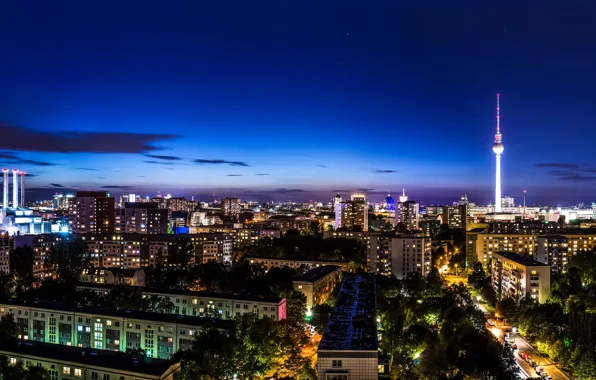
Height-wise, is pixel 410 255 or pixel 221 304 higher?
pixel 410 255

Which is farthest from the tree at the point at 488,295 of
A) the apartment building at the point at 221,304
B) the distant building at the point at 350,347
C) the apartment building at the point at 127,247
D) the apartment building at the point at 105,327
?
the apartment building at the point at 127,247

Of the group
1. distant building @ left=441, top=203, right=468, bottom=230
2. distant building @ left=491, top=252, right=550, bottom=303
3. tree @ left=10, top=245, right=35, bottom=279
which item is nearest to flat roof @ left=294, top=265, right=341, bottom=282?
distant building @ left=491, top=252, right=550, bottom=303

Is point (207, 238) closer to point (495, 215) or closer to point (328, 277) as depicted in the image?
point (328, 277)

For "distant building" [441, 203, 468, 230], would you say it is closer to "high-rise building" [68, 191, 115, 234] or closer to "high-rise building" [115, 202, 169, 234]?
"high-rise building" [115, 202, 169, 234]

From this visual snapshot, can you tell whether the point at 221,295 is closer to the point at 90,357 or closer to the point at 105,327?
the point at 105,327

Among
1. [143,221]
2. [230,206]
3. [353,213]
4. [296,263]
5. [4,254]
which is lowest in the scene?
[296,263]

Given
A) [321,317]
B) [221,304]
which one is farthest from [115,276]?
[321,317]

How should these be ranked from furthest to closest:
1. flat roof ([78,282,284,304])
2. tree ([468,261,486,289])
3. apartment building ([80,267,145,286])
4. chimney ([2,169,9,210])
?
1. chimney ([2,169,9,210])
2. tree ([468,261,486,289])
3. apartment building ([80,267,145,286])
4. flat roof ([78,282,284,304])
